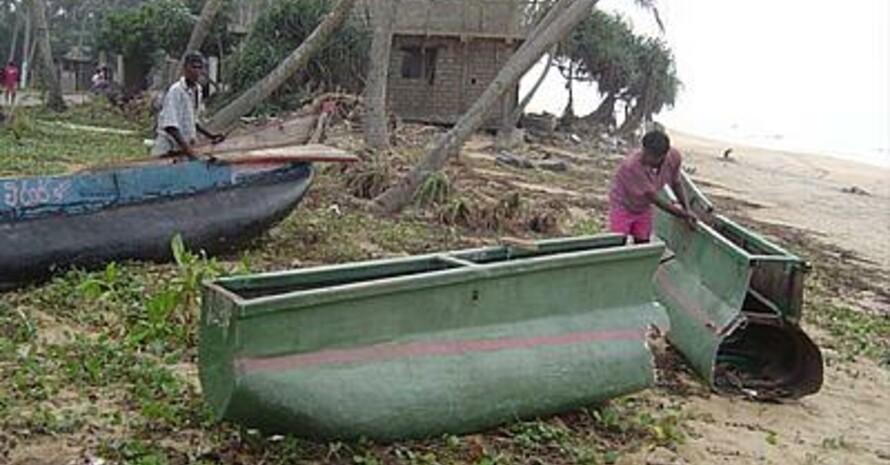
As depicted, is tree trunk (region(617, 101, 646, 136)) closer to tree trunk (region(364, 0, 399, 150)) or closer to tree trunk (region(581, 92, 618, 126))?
tree trunk (region(581, 92, 618, 126))

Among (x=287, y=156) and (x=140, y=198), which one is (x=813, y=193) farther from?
(x=140, y=198)

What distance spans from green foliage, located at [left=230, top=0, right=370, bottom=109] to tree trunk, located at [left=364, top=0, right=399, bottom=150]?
10.3 metres

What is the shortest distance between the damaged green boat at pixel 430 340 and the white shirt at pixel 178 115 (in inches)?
157

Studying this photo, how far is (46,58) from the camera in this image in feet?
83.8

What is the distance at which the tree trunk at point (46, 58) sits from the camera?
81.7 ft

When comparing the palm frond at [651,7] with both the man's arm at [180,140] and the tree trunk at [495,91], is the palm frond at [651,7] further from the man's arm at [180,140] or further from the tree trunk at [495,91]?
the man's arm at [180,140]

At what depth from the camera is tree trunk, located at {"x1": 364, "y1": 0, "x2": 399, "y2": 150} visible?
575 inches

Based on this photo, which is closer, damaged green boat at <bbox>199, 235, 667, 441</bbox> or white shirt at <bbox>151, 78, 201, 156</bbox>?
damaged green boat at <bbox>199, 235, 667, 441</bbox>

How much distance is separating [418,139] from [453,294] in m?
17.5

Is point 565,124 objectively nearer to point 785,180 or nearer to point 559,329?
point 785,180

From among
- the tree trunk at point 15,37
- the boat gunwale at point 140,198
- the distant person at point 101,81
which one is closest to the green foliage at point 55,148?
the boat gunwale at point 140,198

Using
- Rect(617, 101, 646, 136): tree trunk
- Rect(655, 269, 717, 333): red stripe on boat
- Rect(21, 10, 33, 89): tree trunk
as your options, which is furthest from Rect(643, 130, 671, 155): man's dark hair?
Rect(21, 10, 33, 89): tree trunk

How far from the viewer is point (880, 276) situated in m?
13.5

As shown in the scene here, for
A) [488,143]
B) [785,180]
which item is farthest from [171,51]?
[785,180]
